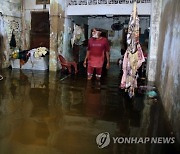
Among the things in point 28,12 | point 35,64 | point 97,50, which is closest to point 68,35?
point 35,64

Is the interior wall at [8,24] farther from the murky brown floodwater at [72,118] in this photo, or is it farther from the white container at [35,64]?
the murky brown floodwater at [72,118]

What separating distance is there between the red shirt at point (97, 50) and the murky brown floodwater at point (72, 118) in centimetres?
140

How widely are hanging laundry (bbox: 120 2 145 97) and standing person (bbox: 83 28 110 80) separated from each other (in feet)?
8.35

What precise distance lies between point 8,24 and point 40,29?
1.77 metres

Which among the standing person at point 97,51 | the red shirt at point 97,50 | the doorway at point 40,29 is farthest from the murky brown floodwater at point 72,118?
the doorway at point 40,29

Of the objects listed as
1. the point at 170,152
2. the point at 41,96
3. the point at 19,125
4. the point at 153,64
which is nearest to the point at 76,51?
the point at 153,64

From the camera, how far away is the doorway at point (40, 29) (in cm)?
1236

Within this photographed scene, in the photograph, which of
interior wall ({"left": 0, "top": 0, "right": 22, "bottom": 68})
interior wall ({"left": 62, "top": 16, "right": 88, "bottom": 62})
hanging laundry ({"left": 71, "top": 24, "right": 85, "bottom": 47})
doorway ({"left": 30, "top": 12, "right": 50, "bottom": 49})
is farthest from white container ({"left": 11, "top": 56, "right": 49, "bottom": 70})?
hanging laundry ({"left": 71, "top": 24, "right": 85, "bottom": 47})

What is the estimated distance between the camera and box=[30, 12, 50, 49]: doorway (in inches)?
486

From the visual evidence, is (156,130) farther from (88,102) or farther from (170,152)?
(88,102)

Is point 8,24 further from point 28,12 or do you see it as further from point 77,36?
point 77,36

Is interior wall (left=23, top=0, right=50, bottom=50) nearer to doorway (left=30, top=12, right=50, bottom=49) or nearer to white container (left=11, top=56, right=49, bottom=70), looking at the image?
doorway (left=30, top=12, right=50, bottom=49)

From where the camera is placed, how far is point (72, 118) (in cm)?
512

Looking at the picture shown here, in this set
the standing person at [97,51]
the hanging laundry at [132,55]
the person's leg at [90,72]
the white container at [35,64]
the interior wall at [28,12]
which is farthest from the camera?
the interior wall at [28,12]
